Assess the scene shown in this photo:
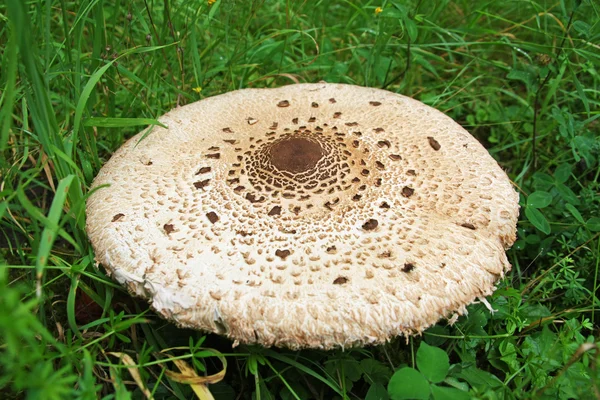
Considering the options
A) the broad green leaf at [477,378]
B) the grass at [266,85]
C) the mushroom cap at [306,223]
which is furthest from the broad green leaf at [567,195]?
the broad green leaf at [477,378]

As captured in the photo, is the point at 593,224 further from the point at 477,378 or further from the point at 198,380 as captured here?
the point at 198,380

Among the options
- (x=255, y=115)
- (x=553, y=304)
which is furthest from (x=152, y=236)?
(x=553, y=304)

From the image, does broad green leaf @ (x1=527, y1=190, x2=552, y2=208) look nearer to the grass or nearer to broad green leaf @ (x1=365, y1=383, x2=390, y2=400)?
the grass

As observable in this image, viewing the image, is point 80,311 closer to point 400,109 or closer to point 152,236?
point 152,236

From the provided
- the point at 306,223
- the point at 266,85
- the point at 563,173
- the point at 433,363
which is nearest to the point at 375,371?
the point at 433,363

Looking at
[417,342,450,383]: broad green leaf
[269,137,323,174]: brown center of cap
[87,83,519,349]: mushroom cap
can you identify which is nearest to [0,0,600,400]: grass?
[417,342,450,383]: broad green leaf

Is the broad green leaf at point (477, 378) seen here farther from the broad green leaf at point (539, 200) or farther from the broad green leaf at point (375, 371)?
the broad green leaf at point (539, 200)
